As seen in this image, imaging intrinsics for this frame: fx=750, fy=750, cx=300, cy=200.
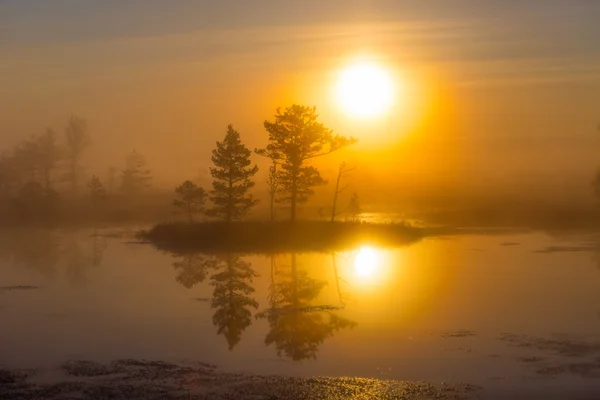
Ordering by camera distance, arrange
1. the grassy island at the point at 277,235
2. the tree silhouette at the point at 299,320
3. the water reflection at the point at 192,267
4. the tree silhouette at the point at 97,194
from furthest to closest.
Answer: the tree silhouette at the point at 97,194 < the grassy island at the point at 277,235 < the water reflection at the point at 192,267 < the tree silhouette at the point at 299,320

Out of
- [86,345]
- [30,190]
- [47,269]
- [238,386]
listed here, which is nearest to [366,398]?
[238,386]

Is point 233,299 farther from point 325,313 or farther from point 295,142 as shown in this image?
point 295,142

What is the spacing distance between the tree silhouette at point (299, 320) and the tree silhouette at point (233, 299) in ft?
3.49

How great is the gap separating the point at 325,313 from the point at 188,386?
1165cm

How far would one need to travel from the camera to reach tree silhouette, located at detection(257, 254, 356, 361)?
25969 millimetres

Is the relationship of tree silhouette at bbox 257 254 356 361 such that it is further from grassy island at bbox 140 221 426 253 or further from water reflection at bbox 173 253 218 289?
grassy island at bbox 140 221 426 253

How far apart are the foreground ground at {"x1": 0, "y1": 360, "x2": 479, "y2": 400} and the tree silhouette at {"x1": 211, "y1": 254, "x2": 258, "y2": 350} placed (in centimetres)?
426

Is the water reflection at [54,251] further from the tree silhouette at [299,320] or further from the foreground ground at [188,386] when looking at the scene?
the foreground ground at [188,386]

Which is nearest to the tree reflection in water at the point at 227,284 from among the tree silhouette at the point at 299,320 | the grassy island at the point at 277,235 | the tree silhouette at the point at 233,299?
the tree silhouette at the point at 233,299

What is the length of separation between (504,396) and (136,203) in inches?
3810

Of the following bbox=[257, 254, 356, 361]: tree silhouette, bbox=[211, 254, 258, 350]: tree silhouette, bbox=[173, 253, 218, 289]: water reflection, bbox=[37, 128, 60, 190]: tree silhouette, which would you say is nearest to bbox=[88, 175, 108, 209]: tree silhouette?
bbox=[37, 128, 60, 190]: tree silhouette

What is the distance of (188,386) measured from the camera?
21031mm

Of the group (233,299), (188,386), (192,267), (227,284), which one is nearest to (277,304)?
(233,299)

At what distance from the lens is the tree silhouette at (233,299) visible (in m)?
29.0
